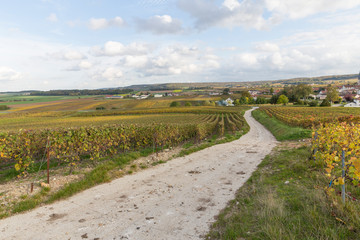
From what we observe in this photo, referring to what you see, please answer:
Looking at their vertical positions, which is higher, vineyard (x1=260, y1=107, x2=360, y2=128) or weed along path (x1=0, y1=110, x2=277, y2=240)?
weed along path (x1=0, y1=110, x2=277, y2=240)

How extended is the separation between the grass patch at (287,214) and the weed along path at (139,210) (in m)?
0.59

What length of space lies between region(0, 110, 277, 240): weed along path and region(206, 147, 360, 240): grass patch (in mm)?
588

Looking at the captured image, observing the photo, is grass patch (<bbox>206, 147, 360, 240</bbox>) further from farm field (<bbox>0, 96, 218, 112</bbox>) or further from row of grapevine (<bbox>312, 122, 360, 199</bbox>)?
farm field (<bbox>0, 96, 218, 112</bbox>)

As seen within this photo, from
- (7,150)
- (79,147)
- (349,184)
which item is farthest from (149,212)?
(7,150)

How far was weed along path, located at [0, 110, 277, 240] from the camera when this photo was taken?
5.69 metres

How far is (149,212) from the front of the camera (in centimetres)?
676

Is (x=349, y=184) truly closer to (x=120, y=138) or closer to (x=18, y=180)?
(x=120, y=138)

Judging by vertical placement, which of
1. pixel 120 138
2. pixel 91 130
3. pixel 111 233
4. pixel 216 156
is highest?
pixel 91 130

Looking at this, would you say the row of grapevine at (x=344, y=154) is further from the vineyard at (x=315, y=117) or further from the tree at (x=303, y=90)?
the tree at (x=303, y=90)

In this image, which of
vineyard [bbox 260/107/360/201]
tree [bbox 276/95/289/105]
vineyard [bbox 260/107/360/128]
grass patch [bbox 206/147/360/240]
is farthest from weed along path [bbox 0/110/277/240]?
tree [bbox 276/95/289/105]

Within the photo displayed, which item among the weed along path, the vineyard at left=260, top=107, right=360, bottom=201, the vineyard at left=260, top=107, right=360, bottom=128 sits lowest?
the vineyard at left=260, top=107, right=360, bottom=128

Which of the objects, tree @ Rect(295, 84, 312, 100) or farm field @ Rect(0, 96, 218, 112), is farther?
tree @ Rect(295, 84, 312, 100)

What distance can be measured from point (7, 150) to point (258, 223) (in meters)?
12.0

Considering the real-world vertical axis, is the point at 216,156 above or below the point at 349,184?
below
